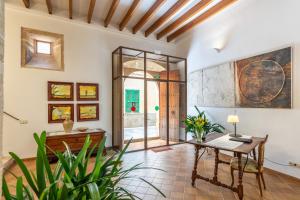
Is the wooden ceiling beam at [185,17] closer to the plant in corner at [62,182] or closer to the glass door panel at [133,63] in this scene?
the glass door panel at [133,63]

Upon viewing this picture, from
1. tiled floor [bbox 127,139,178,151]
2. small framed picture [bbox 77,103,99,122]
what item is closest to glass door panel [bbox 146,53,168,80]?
small framed picture [bbox 77,103,99,122]

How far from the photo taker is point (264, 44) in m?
3.47

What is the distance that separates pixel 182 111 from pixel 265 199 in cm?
351

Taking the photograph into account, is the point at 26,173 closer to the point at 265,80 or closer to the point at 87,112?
the point at 87,112

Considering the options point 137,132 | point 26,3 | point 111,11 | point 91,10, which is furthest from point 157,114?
point 26,3

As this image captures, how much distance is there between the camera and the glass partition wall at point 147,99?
15.7 ft

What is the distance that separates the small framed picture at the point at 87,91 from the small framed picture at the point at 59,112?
363 mm

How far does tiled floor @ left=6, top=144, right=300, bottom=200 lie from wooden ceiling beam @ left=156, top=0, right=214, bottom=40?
370cm

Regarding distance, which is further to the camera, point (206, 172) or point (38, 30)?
point (38, 30)

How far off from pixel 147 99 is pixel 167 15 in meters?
2.39

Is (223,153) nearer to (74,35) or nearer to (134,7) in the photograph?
(134,7)

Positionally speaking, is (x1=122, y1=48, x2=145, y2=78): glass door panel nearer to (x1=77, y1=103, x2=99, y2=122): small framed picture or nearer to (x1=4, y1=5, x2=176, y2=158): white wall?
(x1=4, y1=5, x2=176, y2=158): white wall

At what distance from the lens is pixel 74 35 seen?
457cm

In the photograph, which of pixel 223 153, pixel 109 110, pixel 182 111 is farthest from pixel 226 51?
pixel 109 110
